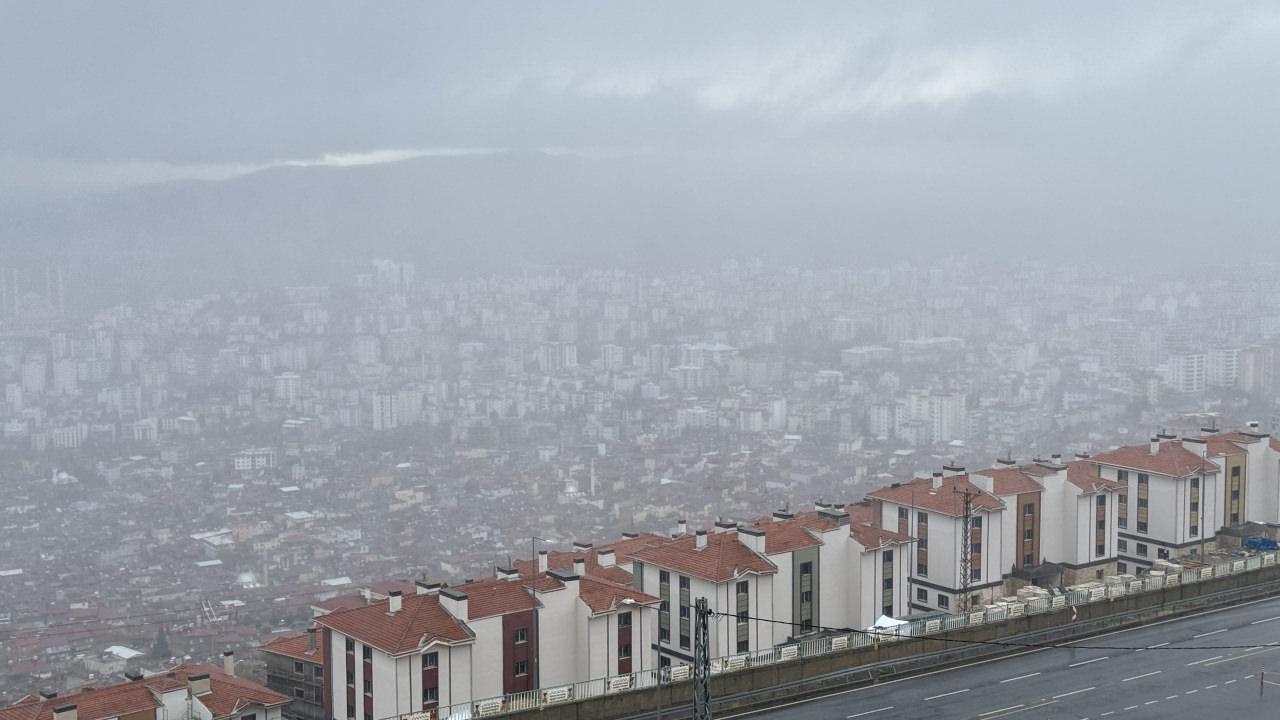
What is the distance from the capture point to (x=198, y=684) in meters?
22.6

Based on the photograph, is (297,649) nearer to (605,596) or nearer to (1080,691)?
(605,596)

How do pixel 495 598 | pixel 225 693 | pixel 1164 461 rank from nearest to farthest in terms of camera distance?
1. pixel 495 598
2. pixel 225 693
3. pixel 1164 461

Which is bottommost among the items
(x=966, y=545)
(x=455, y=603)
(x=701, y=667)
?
(x=966, y=545)

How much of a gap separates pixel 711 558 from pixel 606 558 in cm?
364

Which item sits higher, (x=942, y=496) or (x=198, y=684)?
(x=942, y=496)

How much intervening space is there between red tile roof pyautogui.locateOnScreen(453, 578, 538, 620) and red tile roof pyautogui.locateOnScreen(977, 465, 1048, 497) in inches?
561

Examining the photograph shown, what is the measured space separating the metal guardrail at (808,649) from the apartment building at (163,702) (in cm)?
426

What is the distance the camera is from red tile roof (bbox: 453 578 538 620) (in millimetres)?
22406

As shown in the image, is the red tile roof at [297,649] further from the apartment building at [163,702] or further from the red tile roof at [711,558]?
the red tile roof at [711,558]

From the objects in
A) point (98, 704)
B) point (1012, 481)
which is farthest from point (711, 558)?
point (98, 704)

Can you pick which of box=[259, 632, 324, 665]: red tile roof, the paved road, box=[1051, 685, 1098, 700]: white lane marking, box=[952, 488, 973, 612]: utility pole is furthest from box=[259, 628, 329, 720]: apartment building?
box=[1051, 685, 1098, 700]: white lane marking

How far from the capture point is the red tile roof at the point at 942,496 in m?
30.8

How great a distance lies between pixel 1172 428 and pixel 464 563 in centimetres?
5596

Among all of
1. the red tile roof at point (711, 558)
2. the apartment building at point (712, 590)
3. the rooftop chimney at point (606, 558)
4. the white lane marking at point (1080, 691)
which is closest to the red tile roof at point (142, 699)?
the apartment building at point (712, 590)
